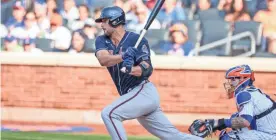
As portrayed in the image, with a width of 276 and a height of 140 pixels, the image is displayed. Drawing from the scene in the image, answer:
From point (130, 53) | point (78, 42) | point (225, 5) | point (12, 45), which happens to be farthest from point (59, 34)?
point (130, 53)

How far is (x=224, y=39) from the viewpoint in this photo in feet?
49.2

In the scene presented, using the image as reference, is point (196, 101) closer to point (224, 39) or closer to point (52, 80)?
point (224, 39)

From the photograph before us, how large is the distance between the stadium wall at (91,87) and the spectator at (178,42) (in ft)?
2.25

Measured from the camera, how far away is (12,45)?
16.0 meters

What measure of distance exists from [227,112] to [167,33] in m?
2.07

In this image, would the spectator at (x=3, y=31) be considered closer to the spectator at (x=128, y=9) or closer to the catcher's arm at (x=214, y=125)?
the spectator at (x=128, y=9)

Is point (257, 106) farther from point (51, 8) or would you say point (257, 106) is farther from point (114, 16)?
point (51, 8)

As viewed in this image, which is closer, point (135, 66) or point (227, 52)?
point (135, 66)

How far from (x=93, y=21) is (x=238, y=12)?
280 cm

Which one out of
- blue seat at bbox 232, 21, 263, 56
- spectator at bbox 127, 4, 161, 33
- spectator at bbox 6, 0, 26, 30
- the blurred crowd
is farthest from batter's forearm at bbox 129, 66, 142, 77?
spectator at bbox 6, 0, 26, 30

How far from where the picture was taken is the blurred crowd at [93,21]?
14.9m

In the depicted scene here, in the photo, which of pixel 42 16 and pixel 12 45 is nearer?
pixel 12 45

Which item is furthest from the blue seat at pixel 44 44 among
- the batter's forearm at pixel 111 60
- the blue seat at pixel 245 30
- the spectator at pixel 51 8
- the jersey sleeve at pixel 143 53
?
the batter's forearm at pixel 111 60

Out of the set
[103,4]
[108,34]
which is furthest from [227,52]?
[108,34]
